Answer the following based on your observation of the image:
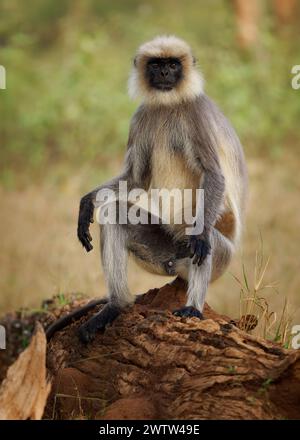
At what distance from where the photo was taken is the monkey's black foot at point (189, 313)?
204 inches

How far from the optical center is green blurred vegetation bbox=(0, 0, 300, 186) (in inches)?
532

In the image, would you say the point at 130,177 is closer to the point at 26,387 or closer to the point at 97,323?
the point at 97,323

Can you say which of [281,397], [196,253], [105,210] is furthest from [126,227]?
[281,397]

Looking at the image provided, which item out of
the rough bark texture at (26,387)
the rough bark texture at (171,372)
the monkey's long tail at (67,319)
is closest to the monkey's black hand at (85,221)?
the monkey's long tail at (67,319)

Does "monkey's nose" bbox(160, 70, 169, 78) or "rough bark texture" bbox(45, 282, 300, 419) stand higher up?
"monkey's nose" bbox(160, 70, 169, 78)

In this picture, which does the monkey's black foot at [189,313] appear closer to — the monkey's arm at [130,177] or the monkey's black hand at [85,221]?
the monkey's black hand at [85,221]

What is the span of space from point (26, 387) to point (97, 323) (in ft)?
4.32

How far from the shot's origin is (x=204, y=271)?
540 centimetres

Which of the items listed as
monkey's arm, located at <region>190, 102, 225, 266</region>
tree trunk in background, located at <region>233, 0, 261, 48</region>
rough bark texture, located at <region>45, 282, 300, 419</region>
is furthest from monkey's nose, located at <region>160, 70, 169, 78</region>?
tree trunk in background, located at <region>233, 0, 261, 48</region>

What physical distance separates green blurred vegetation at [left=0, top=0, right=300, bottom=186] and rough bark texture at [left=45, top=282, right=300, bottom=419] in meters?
7.69

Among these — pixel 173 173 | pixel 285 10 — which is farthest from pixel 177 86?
pixel 285 10

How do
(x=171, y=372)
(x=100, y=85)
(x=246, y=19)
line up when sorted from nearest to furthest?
(x=171, y=372) < (x=100, y=85) < (x=246, y=19)

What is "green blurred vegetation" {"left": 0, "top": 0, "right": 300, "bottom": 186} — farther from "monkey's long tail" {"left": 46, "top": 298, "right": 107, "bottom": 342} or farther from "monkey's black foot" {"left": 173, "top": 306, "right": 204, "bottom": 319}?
"monkey's black foot" {"left": 173, "top": 306, "right": 204, "bottom": 319}
